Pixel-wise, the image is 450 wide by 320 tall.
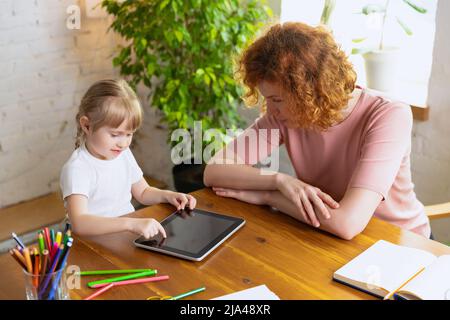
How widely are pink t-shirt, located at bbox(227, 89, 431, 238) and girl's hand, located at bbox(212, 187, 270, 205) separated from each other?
16cm

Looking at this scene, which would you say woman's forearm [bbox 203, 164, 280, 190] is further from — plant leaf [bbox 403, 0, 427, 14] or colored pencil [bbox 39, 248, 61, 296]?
plant leaf [bbox 403, 0, 427, 14]

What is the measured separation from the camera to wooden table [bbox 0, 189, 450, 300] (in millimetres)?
1112

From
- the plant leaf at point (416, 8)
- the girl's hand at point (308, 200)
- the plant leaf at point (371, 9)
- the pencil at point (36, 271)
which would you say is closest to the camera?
the pencil at point (36, 271)

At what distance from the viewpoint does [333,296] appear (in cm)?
110

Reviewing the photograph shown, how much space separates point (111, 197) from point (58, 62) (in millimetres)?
1556

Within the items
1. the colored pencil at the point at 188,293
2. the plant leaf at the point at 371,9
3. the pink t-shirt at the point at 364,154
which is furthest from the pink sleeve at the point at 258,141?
the plant leaf at the point at 371,9

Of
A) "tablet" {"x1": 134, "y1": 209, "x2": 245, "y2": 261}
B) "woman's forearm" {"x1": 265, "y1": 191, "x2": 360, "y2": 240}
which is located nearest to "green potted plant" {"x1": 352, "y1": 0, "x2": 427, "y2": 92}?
"woman's forearm" {"x1": 265, "y1": 191, "x2": 360, "y2": 240}

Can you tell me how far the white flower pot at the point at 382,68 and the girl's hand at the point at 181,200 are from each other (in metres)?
1.36

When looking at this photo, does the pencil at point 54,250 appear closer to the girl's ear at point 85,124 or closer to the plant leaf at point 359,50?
the girl's ear at point 85,124

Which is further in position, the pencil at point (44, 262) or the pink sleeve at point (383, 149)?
the pink sleeve at point (383, 149)

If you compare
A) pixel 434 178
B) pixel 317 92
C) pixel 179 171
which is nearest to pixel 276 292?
pixel 317 92

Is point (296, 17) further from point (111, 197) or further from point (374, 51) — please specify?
point (111, 197)

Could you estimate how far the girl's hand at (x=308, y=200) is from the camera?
1.39 m

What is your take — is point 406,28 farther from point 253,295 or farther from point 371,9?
point 253,295
